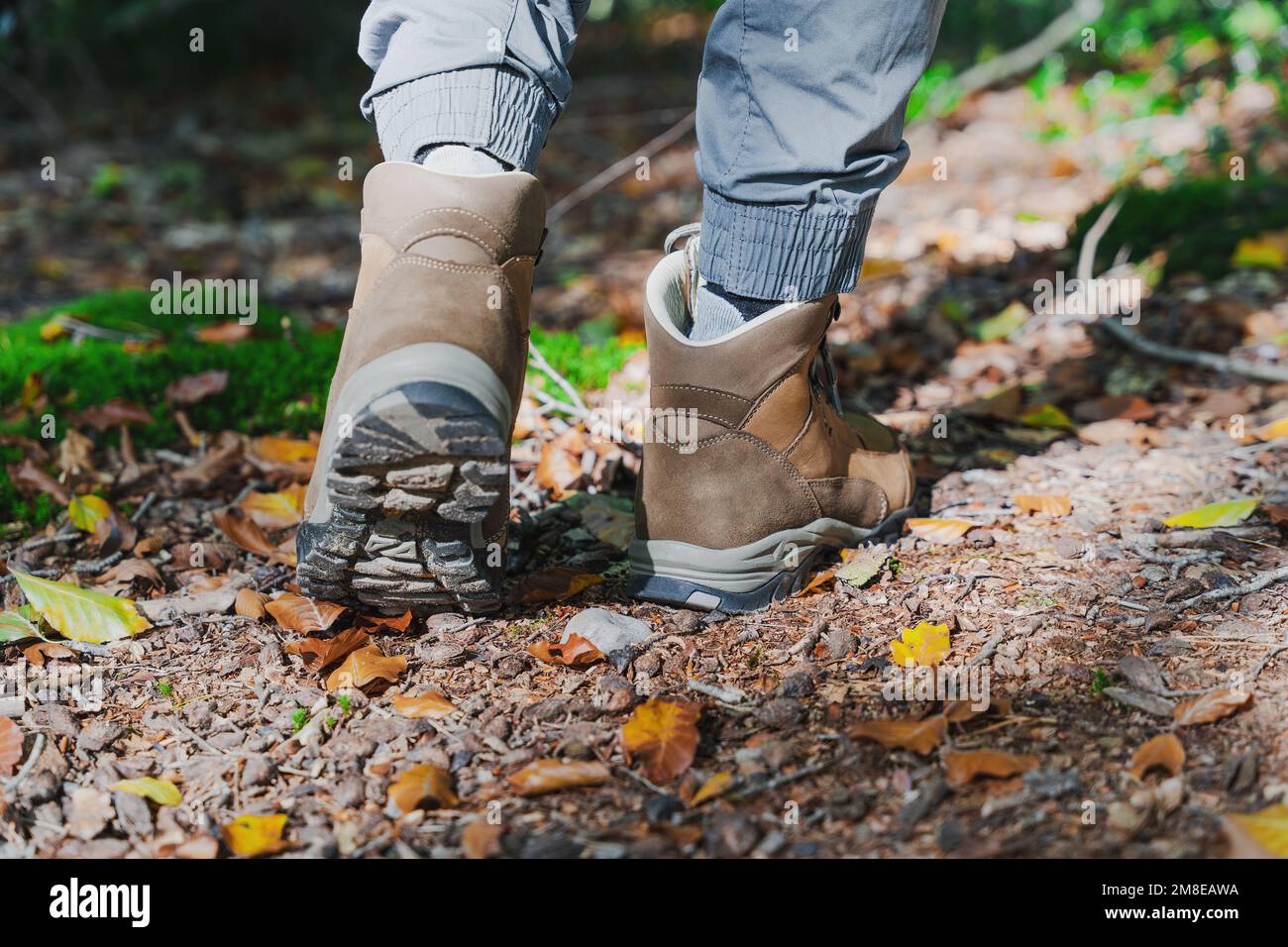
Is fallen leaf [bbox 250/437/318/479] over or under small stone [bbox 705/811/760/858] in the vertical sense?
over

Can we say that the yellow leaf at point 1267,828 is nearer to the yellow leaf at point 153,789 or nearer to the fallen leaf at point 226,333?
the yellow leaf at point 153,789

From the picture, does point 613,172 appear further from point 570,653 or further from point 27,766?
point 27,766

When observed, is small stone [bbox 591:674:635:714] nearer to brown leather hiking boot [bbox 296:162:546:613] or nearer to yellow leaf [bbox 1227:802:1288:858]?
brown leather hiking boot [bbox 296:162:546:613]

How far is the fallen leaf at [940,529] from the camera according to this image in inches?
79.3

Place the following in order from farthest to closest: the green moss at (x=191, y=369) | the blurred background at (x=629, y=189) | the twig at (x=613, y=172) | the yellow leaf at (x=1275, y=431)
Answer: the twig at (x=613, y=172)
the blurred background at (x=629, y=189)
the green moss at (x=191, y=369)
the yellow leaf at (x=1275, y=431)

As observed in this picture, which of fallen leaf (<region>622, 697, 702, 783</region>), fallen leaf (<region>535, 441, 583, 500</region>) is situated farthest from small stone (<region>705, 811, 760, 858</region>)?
fallen leaf (<region>535, 441, 583, 500</region>)

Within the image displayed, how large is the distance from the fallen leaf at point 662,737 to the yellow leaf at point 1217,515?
3.41 ft

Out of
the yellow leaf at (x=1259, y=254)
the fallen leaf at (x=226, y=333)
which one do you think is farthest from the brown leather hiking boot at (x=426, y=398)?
the yellow leaf at (x=1259, y=254)

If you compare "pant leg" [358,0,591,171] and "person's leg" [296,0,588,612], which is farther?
"pant leg" [358,0,591,171]

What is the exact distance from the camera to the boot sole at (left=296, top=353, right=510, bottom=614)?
1440 millimetres

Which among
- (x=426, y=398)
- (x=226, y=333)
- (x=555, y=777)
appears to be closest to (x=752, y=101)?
(x=426, y=398)

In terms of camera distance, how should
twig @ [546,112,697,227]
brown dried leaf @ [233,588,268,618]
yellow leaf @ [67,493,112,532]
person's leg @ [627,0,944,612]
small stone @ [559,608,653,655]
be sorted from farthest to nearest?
1. twig @ [546,112,697,227]
2. yellow leaf @ [67,493,112,532]
3. brown dried leaf @ [233,588,268,618]
4. small stone @ [559,608,653,655]
5. person's leg @ [627,0,944,612]

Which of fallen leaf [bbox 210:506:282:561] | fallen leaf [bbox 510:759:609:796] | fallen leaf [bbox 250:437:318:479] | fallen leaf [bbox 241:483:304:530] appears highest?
fallen leaf [bbox 250:437:318:479]

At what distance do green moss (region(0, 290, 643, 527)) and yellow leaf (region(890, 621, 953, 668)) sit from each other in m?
1.36
